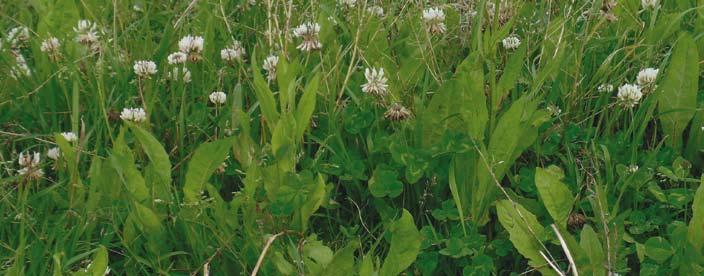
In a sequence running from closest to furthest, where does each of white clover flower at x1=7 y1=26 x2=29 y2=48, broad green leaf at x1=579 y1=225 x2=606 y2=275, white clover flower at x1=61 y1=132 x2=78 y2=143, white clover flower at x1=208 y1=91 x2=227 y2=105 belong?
broad green leaf at x1=579 y1=225 x2=606 y2=275 < white clover flower at x1=61 y1=132 x2=78 y2=143 < white clover flower at x1=208 y1=91 x2=227 y2=105 < white clover flower at x1=7 y1=26 x2=29 y2=48

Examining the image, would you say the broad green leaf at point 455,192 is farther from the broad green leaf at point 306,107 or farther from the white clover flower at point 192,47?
the white clover flower at point 192,47

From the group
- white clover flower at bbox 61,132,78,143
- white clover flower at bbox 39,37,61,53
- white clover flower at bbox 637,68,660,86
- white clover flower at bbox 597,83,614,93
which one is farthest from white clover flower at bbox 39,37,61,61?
white clover flower at bbox 637,68,660,86

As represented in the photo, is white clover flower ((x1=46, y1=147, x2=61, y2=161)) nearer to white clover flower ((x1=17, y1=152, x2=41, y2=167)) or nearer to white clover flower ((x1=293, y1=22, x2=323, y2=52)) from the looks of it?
white clover flower ((x1=17, y1=152, x2=41, y2=167))

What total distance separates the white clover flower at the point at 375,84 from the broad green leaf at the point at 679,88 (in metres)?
0.73

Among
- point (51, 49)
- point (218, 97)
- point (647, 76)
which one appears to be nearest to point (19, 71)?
point (51, 49)

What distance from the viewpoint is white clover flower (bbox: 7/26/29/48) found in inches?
135

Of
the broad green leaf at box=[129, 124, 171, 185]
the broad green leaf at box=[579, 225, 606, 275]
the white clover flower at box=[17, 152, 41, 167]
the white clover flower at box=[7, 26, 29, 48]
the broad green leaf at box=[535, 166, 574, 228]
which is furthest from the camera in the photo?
the white clover flower at box=[7, 26, 29, 48]

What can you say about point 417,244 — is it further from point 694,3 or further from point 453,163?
point 694,3

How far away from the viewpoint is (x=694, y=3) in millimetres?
3346

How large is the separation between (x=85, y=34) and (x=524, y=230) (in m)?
1.55

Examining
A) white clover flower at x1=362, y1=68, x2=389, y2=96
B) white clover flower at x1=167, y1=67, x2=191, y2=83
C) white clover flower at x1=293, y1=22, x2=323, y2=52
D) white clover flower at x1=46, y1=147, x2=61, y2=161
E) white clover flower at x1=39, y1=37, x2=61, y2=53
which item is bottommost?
white clover flower at x1=46, y1=147, x2=61, y2=161

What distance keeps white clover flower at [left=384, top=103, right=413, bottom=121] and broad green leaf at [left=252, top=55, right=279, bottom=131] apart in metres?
0.28

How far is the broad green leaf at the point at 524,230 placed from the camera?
242 centimetres

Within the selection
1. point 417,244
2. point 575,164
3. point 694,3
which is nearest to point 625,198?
point 575,164
